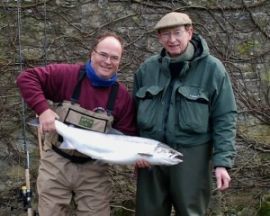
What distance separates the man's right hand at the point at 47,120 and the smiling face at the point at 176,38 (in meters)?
0.99

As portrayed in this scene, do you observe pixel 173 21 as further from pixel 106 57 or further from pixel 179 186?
pixel 179 186

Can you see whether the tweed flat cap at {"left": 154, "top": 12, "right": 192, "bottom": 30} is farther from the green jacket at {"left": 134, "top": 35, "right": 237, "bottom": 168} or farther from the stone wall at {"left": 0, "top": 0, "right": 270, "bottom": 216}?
the stone wall at {"left": 0, "top": 0, "right": 270, "bottom": 216}

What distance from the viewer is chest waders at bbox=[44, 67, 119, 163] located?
13.0ft

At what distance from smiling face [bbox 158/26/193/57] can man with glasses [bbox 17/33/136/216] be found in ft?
1.19

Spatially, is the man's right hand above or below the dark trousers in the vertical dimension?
above

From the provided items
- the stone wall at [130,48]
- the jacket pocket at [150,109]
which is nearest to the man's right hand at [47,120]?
the jacket pocket at [150,109]

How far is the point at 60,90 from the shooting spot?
4.00 metres

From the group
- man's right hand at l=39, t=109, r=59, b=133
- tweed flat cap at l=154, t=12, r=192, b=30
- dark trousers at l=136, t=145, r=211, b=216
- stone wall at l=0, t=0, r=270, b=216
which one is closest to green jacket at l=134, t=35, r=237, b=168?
dark trousers at l=136, t=145, r=211, b=216

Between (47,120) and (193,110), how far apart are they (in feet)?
3.53

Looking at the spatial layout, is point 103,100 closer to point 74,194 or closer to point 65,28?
point 74,194

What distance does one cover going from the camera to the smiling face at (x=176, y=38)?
3832 mm

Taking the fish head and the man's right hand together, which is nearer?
the fish head

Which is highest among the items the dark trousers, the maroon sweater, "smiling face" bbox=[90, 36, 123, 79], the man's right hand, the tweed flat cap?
the tweed flat cap

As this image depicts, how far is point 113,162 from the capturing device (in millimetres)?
3953
